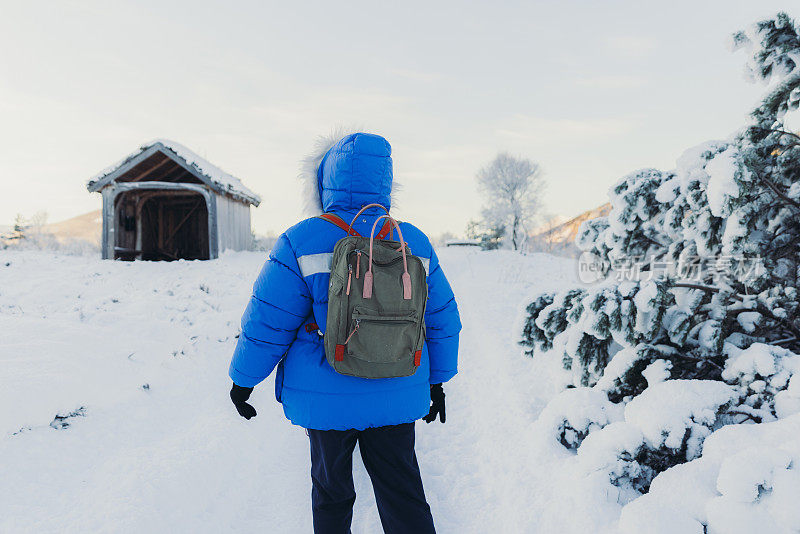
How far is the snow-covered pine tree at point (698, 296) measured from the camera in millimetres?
2805

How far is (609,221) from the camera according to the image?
3.86 metres

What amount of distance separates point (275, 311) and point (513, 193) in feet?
119

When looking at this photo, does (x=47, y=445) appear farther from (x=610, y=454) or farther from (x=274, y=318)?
(x=610, y=454)

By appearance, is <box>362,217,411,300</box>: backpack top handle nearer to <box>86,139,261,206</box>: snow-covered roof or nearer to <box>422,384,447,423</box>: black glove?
Result: <box>422,384,447,423</box>: black glove

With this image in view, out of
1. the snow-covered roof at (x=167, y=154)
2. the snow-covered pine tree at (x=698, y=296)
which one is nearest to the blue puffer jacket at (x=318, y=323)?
the snow-covered pine tree at (x=698, y=296)

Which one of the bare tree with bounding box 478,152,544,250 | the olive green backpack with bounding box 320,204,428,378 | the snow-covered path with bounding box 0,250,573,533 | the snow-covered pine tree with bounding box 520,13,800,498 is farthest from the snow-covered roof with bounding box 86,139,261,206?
the bare tree with bounding box 478,152,544,250

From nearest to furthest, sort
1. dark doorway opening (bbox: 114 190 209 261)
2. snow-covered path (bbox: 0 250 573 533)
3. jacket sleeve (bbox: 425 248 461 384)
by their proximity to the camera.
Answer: jacket sleeve (bbox: 425 248 461 384), snow-covered path (bbox: 0 250 573 533), dark doorway opening (bbox: 114 190 209 261)

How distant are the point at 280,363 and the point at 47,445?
105 inches

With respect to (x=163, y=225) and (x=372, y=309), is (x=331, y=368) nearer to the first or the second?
(x=372, y=309)

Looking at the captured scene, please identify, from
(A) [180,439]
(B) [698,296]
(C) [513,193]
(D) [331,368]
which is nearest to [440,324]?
(D) [331,368]

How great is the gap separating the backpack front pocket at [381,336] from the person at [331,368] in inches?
7.5

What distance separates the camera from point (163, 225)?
60.0 feet

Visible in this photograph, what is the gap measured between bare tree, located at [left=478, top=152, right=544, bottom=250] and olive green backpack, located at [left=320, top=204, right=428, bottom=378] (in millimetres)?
34840

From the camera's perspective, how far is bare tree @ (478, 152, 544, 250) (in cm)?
3616
